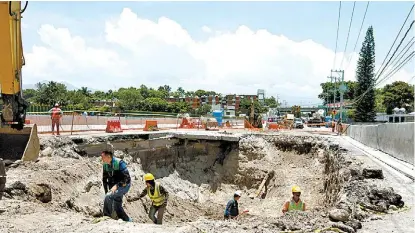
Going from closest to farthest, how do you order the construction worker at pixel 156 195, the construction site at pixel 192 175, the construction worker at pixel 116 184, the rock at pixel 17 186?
the construction site at pixel 192 175 → the construction worker at pixel 116 184 → the rock at pixel 17 186 → the construction worker at pixel 156 195

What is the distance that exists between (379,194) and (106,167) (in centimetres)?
528

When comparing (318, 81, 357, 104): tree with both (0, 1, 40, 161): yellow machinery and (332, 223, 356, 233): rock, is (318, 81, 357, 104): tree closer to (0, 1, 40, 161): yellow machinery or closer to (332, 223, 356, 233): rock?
(0, 1, 40, 161): yellow machinery

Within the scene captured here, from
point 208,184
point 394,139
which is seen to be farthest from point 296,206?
point 208,184

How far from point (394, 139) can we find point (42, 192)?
12.4 metres

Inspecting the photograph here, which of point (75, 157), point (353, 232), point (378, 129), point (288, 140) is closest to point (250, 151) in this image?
point (288, 140)

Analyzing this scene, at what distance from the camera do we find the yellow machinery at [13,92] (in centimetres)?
925

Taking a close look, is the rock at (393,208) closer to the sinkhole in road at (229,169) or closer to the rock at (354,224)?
the rock at (354,224)

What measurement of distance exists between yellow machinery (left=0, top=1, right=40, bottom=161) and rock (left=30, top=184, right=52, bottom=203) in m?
2.14

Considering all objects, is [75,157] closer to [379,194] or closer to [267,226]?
[267,226]

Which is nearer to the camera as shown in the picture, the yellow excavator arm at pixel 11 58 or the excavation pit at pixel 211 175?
the excavation pit at pixel 211 175

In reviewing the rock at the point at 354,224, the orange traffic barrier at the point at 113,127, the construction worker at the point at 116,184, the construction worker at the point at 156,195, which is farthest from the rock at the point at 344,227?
the orange traffic barrier at the point at 113,127

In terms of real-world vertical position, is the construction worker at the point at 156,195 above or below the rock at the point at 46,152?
below

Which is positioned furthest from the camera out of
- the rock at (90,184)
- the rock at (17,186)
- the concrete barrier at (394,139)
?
the concrete barrier at (394,139)

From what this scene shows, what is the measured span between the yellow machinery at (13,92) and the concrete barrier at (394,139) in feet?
37.0
